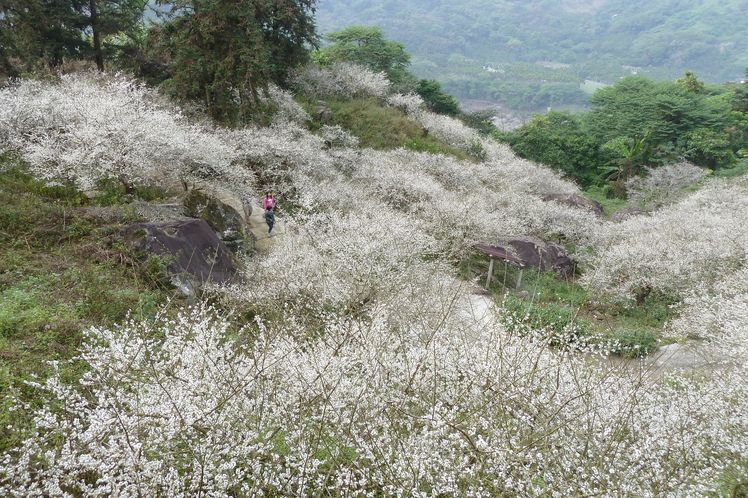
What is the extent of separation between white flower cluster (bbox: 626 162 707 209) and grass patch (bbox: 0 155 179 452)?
3114 cm

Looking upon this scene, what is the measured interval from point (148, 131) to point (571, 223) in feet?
67.4

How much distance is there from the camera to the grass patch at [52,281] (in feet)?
17.6

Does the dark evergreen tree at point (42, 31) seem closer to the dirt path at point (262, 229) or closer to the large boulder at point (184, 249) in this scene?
the dirt path at point (262, 229)

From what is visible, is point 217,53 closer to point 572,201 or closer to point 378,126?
point 378,126

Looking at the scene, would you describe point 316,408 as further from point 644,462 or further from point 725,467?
point 725,467

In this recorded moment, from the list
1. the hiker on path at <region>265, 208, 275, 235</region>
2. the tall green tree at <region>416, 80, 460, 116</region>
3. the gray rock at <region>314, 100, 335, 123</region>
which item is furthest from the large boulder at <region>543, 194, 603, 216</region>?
the hiker on path at <region>265, 208, 275, 235</region>

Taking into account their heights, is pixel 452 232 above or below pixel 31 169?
below

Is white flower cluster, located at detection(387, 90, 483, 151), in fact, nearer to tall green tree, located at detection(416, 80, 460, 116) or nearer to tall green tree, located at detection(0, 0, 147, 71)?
tall green tree, located at detection(416, 80, 460, 116)

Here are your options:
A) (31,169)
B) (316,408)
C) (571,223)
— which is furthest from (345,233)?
(571,223)

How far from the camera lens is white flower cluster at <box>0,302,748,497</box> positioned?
335cm

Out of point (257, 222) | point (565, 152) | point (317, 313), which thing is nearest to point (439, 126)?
point (565, 152)

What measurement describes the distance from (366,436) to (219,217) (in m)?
10.2

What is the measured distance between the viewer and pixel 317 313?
8328 millimetres

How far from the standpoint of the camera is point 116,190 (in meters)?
11.3
